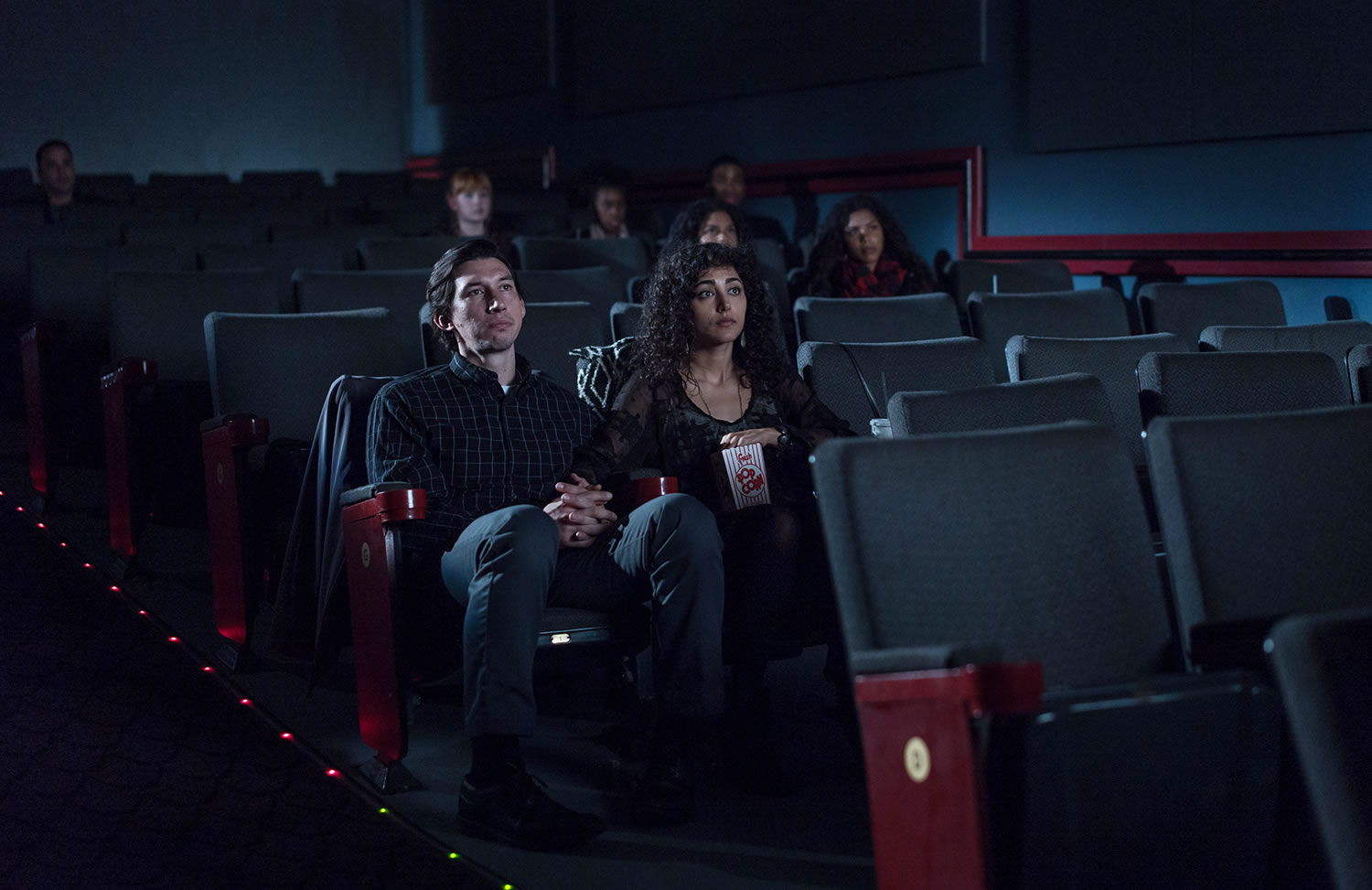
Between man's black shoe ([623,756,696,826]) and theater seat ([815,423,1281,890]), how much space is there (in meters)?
0.63

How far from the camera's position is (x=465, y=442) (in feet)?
6.47

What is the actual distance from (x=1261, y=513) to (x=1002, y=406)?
469 mm

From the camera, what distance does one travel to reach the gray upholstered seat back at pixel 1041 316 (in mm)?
2904

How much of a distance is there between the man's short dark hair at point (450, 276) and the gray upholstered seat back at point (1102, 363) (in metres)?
0.87

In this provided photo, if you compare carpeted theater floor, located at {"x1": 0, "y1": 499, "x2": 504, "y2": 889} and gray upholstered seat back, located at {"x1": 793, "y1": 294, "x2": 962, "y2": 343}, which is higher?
gray upholstered seat back, located at {"x1": 793, "y1": 294, "x2": 962, "y2": 343}

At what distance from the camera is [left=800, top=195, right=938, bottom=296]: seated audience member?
12.0 ft

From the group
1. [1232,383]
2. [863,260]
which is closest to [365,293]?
[863,260]

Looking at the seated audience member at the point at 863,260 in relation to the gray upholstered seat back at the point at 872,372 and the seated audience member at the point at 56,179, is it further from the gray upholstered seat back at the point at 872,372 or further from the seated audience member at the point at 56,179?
the seated audience member at the point at 56,179

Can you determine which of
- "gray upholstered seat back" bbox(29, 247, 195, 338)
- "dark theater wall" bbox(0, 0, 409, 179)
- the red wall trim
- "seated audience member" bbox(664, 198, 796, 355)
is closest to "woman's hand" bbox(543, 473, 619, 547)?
"seated audience member" bbox(664, 198, 796, 355)

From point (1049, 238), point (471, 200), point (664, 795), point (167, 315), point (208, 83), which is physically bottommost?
point (664, 795)

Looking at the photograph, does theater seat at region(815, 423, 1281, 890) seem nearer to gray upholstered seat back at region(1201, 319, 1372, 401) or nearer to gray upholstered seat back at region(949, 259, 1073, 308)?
gray upholstered seat back at region(1201, 319, 1372, 401)

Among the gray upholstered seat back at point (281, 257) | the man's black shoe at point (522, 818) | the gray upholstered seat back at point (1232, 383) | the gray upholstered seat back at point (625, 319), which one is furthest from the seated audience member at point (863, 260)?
the man's black shoe at point (522, 818)

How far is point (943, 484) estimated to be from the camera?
1.22 meters

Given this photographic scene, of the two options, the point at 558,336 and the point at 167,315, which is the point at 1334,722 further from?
the point at 167,315
